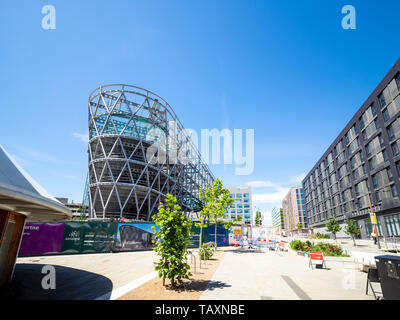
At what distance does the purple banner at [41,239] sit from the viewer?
17172 millimetres

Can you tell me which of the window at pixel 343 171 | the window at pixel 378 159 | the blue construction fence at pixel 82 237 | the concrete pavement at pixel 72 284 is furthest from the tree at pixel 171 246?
the window at pixel 343 171

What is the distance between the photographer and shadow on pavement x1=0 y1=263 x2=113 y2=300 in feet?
23.1

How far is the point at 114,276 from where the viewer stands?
10133mm

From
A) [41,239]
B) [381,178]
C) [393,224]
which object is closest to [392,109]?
[381,178]

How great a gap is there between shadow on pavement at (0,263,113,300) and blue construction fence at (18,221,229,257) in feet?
26.3

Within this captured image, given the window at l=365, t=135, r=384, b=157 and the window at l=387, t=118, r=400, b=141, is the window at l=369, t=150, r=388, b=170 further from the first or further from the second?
the window at l=387, t=118, r=400, b=141

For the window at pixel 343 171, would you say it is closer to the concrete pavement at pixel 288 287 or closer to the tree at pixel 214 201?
the tree at pixel 214 201

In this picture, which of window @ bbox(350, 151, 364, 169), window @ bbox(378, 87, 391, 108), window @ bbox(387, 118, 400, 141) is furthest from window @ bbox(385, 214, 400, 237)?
window @ bbox(378, 87, 391, 108)

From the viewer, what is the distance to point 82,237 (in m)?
19.0

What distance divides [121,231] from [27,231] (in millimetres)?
7622

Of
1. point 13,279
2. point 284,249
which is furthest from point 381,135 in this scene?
point 13,279

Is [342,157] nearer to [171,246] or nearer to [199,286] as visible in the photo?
[199,286]

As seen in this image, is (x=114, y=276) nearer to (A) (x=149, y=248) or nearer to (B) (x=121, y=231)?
(B) (x=121, y=231)

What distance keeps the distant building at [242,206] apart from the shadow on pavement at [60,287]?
11992 cm
